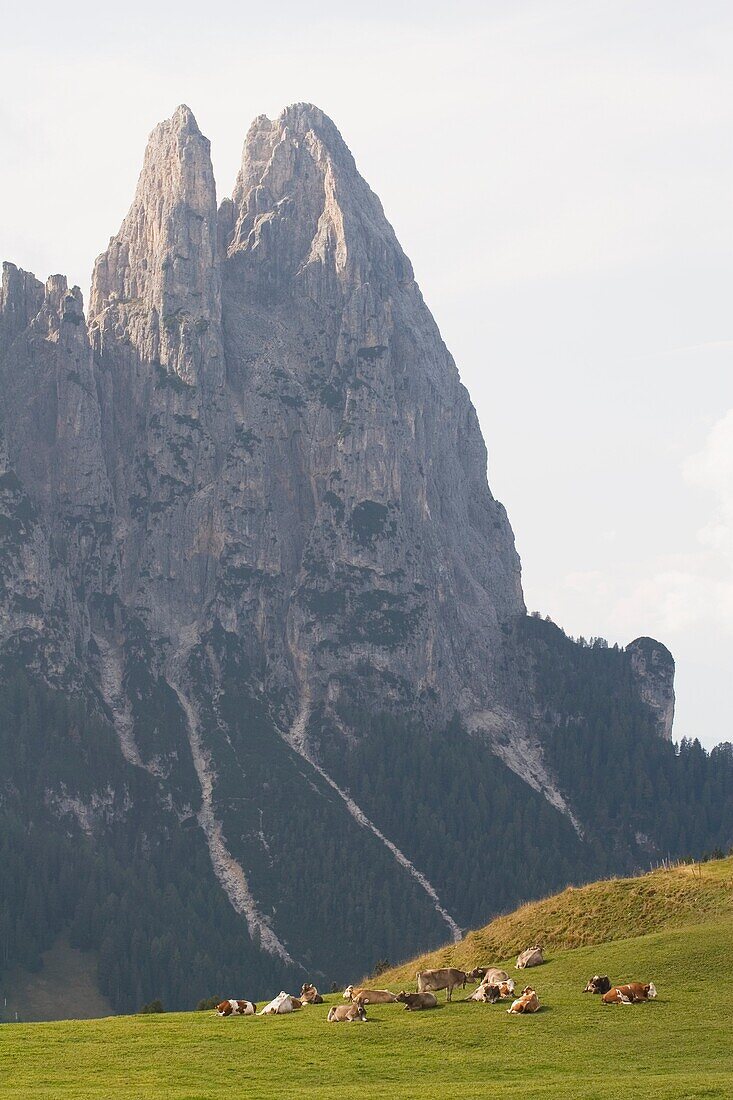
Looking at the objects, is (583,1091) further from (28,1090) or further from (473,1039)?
(28,1090)

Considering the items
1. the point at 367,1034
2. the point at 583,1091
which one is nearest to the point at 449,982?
the point at 367,1034

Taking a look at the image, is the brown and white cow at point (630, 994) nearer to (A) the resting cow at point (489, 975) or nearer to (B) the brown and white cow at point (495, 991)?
(B) the brown and white cow at point (495, 991)

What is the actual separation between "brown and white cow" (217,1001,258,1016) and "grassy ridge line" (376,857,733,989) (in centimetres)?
1010

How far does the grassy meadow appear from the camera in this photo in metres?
54.9

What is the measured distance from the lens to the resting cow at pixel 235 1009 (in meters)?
72.1

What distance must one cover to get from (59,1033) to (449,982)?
16.7 metres

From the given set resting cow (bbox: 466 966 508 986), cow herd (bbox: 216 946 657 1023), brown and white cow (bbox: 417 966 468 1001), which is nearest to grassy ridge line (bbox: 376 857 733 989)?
resting cow (bbox: 466 966 508 986)

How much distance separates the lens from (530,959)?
77.4 meters

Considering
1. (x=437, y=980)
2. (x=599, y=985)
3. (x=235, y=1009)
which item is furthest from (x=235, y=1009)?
(x=599, y=985)

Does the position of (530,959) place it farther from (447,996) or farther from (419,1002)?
(419,1002)

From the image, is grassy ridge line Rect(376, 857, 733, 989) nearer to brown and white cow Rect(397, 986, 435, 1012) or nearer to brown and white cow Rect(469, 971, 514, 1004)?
brown and white cow Rect(397, 986, 435, 1012)

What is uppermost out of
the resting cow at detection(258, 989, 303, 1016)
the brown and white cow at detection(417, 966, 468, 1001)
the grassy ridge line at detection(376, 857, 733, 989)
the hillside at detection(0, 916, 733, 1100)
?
the grassy ridge line at detection(376, 857, 733, 989)

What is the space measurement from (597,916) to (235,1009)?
2197cm

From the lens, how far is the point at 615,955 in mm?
76250
